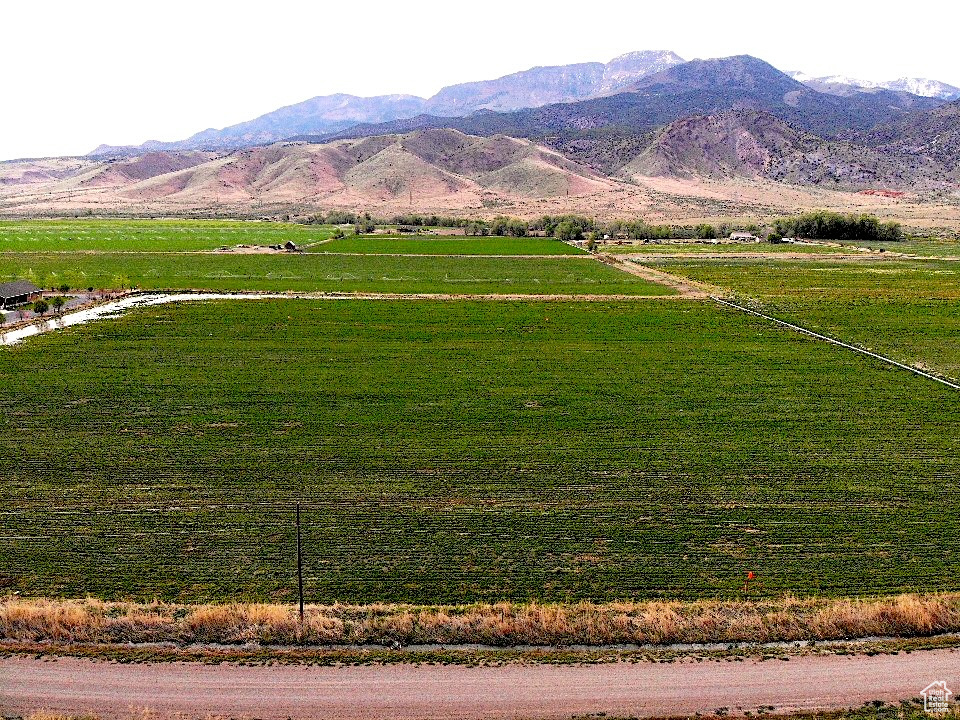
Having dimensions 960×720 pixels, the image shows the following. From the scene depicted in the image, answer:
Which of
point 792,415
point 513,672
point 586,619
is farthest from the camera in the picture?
point 792,415

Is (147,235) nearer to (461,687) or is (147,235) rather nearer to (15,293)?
(15,293)

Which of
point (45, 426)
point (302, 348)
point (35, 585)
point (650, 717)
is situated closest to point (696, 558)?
point (650, 717)

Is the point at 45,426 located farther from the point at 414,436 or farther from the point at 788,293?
the point at 788,293

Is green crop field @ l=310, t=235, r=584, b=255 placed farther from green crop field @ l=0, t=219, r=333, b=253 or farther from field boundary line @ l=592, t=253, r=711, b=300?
field boundary line @ l=592, t=253, r=711, b=300

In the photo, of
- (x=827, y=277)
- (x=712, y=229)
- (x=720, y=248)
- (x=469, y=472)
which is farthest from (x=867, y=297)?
(x=712, y=229)

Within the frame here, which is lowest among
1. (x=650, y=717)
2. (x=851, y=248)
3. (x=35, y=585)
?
(x=650, y=717)

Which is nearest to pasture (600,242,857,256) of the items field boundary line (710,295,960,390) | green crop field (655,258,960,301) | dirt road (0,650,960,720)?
green crop field (655,258,960,301)
